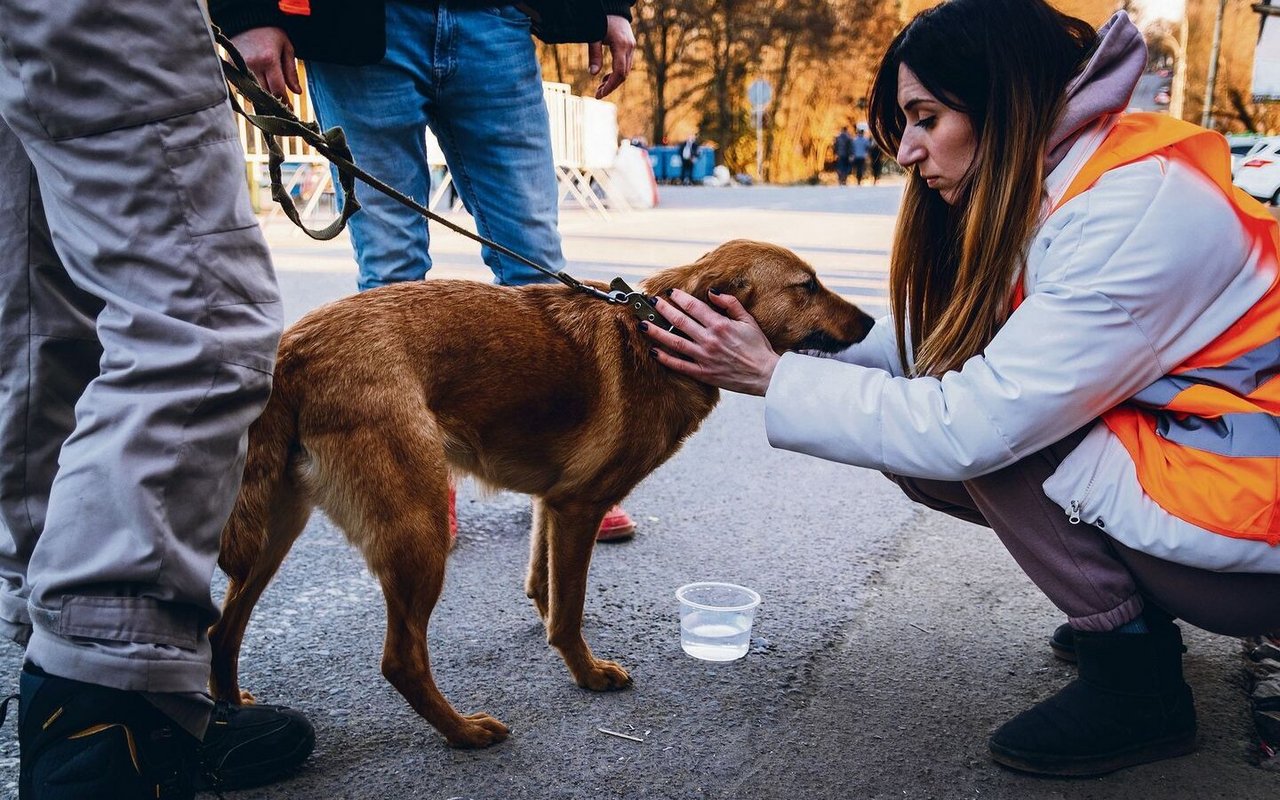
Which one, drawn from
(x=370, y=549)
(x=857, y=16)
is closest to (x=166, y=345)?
(x=370, y=549)

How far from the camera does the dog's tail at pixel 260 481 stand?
1845 mm

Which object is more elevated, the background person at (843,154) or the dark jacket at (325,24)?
the dark jacket at (325,24)

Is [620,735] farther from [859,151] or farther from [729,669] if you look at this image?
[859,151]

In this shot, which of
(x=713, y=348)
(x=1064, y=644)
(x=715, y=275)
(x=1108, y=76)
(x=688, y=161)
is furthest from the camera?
(x=688, y=161)

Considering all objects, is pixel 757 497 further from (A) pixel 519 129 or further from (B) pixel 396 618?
(B) pixel 396 618

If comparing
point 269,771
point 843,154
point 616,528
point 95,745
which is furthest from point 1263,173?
point 843,154

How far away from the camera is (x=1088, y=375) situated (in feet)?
6.19

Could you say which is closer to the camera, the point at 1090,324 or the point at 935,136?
the point at 1090,324

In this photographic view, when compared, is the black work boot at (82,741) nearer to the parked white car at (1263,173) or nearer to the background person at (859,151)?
the parked white car at (1263,173)

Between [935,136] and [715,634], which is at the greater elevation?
[935,136]

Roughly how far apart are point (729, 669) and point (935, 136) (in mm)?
1333

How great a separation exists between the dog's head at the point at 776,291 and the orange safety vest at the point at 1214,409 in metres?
0.87

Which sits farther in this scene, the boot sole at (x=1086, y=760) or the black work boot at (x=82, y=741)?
the boot sole at (x=1086, y=760)

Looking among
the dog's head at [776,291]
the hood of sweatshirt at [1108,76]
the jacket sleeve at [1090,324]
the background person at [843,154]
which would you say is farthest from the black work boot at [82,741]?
Answer: the background person at [843,154]
